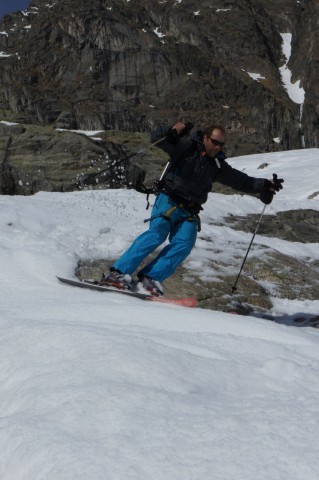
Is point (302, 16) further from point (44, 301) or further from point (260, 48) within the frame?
point (44, 301)

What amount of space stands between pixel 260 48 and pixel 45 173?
142 meters

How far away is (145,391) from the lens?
2.72 m

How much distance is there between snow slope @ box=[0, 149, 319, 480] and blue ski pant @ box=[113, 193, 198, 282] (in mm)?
689

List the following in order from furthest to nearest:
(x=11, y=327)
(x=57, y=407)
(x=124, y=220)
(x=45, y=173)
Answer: (x=45, y=173) → (x=124, y=220) → (x=11, y=327) → (x=57, y=407)

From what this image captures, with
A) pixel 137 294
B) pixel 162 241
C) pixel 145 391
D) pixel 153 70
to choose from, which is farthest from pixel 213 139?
pixel 153 70

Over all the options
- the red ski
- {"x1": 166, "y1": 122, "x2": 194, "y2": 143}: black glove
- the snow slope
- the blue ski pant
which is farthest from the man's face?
the snow slope

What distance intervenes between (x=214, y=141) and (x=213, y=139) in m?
0.02

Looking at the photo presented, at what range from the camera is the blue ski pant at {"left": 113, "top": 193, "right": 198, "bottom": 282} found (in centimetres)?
577

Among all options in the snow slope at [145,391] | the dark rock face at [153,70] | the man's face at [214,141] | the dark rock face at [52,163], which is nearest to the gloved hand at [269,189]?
the man's face at [214,141]

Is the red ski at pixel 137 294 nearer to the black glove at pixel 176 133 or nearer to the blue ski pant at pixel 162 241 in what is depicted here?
the blue ski pant at pixel 162 241

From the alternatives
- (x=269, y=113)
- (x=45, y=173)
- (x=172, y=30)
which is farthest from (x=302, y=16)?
(x=45, y=173)

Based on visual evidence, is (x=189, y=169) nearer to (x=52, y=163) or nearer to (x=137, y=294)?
(x=137, y=294)

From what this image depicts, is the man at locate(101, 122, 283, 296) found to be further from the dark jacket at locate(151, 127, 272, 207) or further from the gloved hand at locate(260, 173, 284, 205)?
the gloved hand at locate(260, 173, 284, 205)

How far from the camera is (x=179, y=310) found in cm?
467
